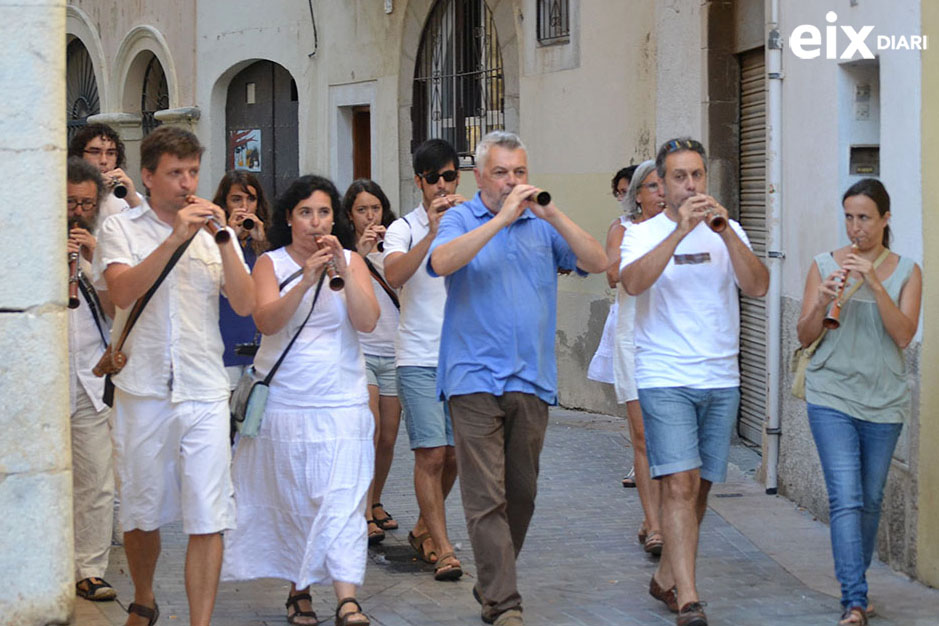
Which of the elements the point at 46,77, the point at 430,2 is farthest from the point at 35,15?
the point at 430,2

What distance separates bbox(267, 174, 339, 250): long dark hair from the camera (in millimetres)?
6473

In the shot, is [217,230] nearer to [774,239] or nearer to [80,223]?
[80,223]

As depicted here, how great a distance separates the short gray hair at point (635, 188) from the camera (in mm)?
8016

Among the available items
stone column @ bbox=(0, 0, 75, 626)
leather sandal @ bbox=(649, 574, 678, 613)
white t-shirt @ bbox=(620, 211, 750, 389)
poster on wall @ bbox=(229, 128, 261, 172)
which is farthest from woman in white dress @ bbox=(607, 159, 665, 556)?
poster on wall @ bbox=(229, 128, 261, 172)

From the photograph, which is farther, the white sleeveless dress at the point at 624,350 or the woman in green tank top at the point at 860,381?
the white sleeveless dress at the point at 624,350

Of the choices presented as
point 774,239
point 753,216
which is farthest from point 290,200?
point 753,216

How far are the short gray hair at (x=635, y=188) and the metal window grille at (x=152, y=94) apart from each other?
15211mm

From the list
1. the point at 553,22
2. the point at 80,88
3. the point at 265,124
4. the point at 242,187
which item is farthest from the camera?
the point at 80,88

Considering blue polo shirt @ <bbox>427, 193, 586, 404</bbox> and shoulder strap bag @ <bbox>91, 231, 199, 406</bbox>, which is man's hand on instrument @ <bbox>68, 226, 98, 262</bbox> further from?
blue polo shirt @ <bbox>427, 193, 586, 404</bbox>

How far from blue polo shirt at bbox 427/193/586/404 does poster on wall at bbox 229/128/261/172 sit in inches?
528

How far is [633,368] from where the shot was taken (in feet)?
25.7

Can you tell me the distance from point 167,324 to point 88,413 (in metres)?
1.32

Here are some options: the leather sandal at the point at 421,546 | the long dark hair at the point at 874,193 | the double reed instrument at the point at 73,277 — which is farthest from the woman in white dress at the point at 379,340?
the long dark hair at the point at 874,193

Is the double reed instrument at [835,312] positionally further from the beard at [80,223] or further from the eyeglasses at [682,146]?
the beard at [80,223]
